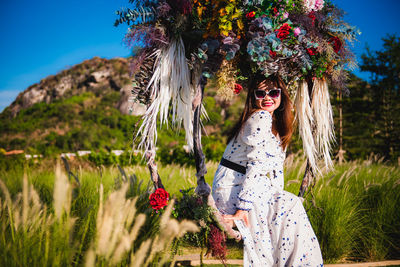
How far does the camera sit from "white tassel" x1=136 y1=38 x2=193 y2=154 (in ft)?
7.47

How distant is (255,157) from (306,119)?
1.11 meters

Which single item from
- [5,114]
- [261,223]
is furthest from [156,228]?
[5,114]

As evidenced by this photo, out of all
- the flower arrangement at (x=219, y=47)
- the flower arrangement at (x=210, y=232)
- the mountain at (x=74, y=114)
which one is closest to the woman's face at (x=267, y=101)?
the flower arrangement at (x=219, y=47)

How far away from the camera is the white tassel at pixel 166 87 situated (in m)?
2.28

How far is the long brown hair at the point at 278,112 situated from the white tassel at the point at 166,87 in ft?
1.81

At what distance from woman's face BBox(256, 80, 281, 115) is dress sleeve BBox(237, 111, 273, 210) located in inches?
14.2

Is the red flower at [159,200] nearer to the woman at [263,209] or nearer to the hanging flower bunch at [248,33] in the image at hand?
the woman at [263,209]

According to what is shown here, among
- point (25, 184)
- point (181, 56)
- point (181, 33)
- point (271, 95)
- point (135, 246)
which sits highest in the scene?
point (181, 33)

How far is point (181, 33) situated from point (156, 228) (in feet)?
5.80

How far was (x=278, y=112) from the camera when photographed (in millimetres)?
2664

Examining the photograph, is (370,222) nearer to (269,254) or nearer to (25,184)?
(269,254)

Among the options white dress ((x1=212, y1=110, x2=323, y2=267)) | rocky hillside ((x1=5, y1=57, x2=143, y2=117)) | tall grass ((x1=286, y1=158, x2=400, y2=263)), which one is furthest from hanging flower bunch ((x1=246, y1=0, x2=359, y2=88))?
rocky hillside ((x1=5, y1=57, x2=143, y2=117))

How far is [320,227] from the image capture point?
306 cm

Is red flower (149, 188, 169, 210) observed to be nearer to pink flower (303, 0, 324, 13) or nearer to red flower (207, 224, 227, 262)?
red flower (207, 224, 227, 262)
